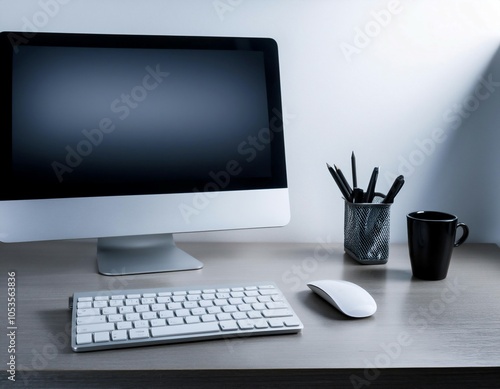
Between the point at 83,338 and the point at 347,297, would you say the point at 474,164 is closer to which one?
the point at 347,297

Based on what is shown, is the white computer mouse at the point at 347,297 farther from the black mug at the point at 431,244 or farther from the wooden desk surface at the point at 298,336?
the black mug at the point at 431,244

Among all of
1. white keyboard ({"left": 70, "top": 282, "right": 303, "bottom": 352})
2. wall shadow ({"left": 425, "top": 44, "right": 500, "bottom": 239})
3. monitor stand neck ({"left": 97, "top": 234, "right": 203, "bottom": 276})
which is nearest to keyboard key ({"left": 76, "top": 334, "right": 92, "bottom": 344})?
white keyboard ({"left": 70, "top": 282, "right": 303, "bottom": 352})

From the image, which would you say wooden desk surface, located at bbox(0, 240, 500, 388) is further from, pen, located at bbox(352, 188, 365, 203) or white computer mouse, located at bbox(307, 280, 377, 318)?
pen, located at bbox(352, 188, 365, 203)

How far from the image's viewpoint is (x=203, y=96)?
1.18m

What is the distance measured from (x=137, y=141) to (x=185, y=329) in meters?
0.44

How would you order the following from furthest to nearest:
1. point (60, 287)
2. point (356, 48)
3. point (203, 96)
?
point (356, 48)
point (203, 96)
point (60, 287)

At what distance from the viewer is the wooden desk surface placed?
0.76 metres

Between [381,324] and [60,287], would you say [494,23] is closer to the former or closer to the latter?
[381,324]

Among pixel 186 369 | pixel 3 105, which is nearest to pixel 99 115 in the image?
pixel 3 105

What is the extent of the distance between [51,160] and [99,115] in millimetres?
121

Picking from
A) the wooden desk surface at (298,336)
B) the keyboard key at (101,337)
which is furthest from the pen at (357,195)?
the keyboard key at (101,337)

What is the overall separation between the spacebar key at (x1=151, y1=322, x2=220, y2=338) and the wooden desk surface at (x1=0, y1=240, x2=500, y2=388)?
0.02 meters

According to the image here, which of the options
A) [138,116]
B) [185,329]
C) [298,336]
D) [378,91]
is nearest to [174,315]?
[185,329]

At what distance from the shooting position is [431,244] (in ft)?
3.66
